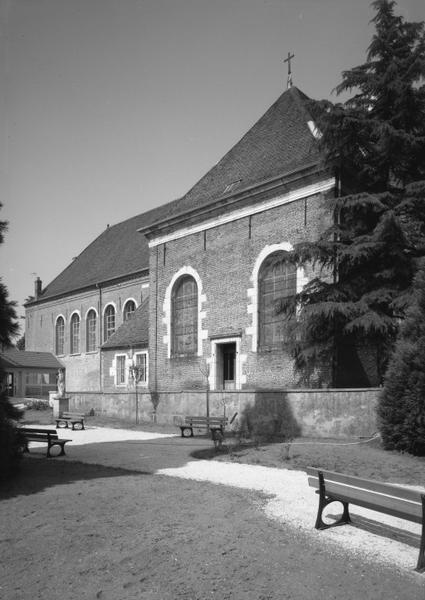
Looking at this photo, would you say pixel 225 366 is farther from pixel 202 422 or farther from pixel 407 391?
pixel 407 391

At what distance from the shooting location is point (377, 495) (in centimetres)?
539

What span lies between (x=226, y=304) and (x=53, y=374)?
852 inches

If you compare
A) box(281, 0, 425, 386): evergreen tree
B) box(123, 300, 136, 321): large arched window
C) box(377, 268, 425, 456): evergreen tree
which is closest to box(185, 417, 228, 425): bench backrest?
box(281, 0, 425, 386): evergreen tree

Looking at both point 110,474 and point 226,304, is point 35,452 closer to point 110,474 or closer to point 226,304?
point 110,474

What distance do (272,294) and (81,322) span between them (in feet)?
68.0

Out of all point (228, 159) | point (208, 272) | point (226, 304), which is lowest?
point (226, 304)

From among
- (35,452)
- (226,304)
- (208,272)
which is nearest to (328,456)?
(35,452)

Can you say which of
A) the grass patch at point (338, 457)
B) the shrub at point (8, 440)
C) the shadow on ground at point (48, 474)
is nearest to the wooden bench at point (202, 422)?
the grass patch at point (338, 457)

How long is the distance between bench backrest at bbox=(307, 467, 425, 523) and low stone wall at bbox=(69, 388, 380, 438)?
7.62 m

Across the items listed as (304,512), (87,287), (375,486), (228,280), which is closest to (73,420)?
(228,280)

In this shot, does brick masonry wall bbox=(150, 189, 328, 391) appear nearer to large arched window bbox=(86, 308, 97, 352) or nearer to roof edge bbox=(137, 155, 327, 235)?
roof edge bbox=(137, 155, 327, 235)

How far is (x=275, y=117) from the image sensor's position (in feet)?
73.4

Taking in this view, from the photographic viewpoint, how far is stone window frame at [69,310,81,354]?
121 feet

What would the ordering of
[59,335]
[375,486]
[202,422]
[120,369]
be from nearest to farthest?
1. [375,486]
2. [202,422]
3. [120,369]
4. [59,335]
